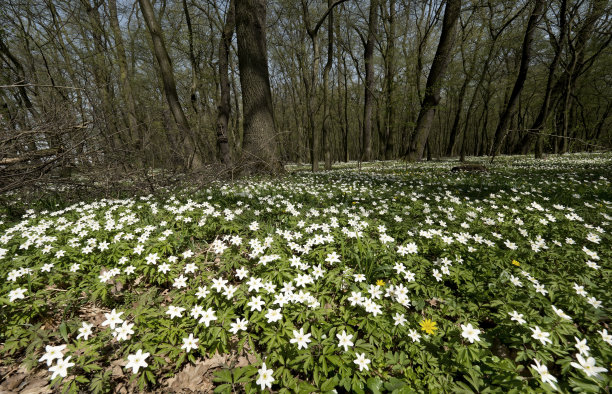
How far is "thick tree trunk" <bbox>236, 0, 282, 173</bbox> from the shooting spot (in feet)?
26.6

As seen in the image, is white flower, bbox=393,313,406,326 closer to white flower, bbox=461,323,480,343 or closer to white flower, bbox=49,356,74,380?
white flower, bbox=461,323,480,343

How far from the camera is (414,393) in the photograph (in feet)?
5.74

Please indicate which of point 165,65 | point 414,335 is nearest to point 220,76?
point 165,65

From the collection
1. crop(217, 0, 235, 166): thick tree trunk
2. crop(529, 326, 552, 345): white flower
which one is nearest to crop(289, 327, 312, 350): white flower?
crop(529, 326, 552, 345): white flower

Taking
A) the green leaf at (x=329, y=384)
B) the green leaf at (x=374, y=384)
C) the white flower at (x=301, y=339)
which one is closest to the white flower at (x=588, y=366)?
the green leaf at (x=374, y=384)

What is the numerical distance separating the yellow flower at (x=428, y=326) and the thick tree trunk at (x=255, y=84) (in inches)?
272

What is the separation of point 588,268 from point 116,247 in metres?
6.23

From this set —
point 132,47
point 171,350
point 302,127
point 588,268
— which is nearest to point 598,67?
point 302,127

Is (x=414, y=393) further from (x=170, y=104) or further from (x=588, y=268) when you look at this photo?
(x=170, y=104)

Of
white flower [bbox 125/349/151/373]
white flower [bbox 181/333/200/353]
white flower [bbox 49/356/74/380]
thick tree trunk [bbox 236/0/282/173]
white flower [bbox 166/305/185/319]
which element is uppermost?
thick tree trunk [bbox 236/0/282/173]

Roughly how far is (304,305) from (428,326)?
1243 millimetres

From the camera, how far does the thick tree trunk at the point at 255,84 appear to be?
8.10 meters

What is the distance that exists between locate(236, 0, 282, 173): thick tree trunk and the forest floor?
4842 mm

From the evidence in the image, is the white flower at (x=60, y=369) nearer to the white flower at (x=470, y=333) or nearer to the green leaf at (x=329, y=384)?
the green leaf at (x=329, y=384)
